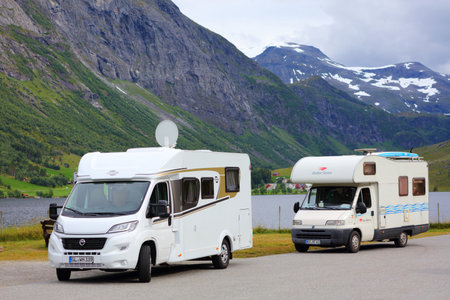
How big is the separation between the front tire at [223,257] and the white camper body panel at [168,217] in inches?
7.2

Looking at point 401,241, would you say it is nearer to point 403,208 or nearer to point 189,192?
point 403,208

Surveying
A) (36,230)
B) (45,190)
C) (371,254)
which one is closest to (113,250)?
(371,254)

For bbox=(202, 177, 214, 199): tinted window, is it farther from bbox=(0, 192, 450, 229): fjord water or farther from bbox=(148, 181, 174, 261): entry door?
bbox=(0, 192, 450, 229): fjord water

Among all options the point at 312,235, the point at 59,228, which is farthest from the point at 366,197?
the point at 59,228

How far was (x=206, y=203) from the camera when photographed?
19.3 metres

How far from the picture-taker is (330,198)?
26016 mm

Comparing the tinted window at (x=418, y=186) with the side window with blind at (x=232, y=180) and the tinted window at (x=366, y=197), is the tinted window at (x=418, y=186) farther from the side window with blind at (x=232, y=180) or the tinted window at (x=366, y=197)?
Result: the side window with blind at (x=232, y=180)

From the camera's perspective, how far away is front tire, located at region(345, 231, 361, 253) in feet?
81.4

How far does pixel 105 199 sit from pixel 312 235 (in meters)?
10.4

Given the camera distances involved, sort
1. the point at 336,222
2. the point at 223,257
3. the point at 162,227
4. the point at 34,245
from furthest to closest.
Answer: the point at 34,245 < the point at 336,222 < the point at 223,257 < the point at 162,227

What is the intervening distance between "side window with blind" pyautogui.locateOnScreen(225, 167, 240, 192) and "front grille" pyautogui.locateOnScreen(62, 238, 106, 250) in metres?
5.66

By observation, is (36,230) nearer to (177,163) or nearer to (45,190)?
(177,163)

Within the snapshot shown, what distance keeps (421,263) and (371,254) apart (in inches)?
161

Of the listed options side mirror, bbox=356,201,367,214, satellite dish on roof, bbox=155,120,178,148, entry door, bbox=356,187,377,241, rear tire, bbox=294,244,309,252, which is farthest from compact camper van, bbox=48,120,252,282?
entry door, bbox=356,187,377,241
